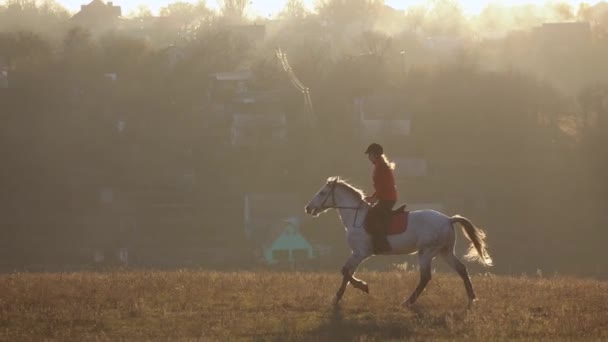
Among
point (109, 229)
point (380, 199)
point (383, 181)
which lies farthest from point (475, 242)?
point (109, 229)

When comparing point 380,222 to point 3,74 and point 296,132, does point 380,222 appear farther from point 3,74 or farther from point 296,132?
point 3,74

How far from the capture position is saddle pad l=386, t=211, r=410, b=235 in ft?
61.1

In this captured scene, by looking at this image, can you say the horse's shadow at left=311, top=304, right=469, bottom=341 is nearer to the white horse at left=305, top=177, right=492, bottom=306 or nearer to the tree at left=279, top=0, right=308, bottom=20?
the white horse at left=305, top=177, right=492, bottom=306

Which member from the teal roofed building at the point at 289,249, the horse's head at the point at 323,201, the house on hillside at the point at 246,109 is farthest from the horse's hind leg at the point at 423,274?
the house on hillside at the point at 246,109

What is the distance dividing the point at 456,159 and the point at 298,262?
20.0 metres

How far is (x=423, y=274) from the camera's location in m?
18.3

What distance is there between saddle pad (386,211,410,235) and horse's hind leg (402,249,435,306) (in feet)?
1.51

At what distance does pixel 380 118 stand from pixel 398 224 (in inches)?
2038

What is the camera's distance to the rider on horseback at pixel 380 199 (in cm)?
1858

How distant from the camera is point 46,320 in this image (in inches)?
649

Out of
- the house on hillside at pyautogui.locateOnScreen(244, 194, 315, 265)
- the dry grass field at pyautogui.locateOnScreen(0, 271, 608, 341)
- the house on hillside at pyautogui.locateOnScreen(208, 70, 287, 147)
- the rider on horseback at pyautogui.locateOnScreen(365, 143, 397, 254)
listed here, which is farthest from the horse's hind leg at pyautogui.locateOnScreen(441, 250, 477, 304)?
the house on hillside at pyautogui.locateOnScreen(208, 70, 287, 147)

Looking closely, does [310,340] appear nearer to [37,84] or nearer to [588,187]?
[588,187]

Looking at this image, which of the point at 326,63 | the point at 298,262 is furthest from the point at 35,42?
the point at 298,262

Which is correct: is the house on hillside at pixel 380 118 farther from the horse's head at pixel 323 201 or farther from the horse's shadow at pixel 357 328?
the horse's shadow at pixel 357 328
